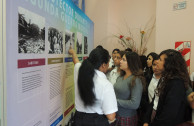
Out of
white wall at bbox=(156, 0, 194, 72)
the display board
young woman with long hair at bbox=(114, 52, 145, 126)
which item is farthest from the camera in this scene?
white wall at bbox=(156, 0, 194, 72)

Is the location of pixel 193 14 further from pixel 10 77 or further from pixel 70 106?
pixel 10 77

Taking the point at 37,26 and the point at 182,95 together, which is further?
the point at 182,95

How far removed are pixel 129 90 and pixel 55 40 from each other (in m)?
0.89

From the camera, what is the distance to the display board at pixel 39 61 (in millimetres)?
777

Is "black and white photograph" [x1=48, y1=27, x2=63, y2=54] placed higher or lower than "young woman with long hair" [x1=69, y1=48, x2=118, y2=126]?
higher

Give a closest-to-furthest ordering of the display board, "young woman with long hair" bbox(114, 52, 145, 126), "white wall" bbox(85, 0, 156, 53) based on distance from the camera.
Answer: the display board < "young woman with long hair" bbox(114, 52, 145, 126) < "white wall" bbox(85, 0, 156, 53)

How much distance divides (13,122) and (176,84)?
1178mm

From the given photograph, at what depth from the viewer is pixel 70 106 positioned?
67.7 inches

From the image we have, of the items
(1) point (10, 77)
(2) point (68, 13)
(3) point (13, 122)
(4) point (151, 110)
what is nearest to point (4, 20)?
(1) point (10, 77)

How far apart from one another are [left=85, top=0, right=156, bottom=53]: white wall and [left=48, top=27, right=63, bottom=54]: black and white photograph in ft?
8.45

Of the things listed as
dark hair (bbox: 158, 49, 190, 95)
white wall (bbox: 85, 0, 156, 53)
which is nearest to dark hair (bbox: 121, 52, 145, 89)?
dark hair (bbox: 158, 49, 190, 95)

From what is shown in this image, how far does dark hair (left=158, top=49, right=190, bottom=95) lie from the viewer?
1229 mm

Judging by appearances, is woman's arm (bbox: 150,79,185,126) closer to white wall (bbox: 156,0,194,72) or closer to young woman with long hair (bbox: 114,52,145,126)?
young woman with long hair (bbox: 114,52,145,126)

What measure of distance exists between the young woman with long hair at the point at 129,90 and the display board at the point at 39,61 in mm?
595
